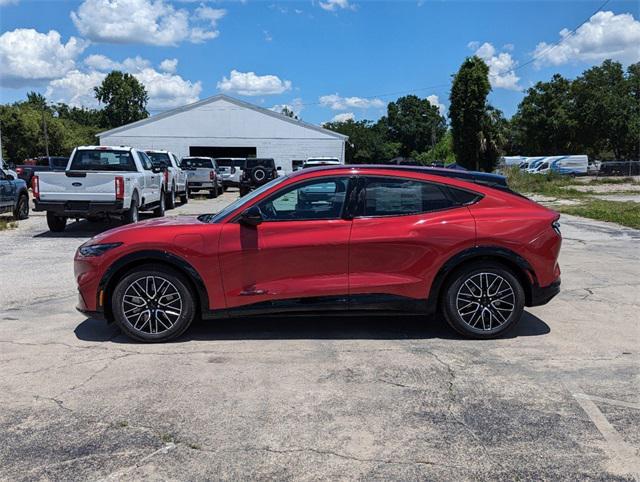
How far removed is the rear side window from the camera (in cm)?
1432

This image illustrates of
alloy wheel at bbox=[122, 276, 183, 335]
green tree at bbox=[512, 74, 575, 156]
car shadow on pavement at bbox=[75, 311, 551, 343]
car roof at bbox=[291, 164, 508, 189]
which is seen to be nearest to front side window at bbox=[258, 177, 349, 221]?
car roof at bbox=[291, 164, 508, 189]

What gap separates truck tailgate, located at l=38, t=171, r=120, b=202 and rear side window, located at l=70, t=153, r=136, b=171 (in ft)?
3.72

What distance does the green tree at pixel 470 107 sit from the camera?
1390 inches

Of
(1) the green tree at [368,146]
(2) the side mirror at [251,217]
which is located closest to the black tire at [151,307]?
(2) the side mirror at [251,217]

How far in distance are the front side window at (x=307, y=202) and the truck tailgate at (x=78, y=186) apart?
8.53m

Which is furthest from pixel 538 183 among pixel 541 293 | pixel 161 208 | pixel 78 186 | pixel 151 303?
pixel 151 303

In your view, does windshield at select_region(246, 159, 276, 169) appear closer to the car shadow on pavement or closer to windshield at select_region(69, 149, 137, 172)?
windshield at select_region(69, 149, 137, 172)

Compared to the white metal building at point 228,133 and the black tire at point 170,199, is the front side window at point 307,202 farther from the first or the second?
the white metal building at point 228,133

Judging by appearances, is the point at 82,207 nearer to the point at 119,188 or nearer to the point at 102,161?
the point at 119,188

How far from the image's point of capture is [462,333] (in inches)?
224

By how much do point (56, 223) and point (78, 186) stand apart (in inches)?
63.3

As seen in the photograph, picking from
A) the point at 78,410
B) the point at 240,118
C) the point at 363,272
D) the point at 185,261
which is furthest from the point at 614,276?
the point at 240,118

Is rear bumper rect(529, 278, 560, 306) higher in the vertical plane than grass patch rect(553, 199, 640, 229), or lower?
higher

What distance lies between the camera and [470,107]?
35469 mm
